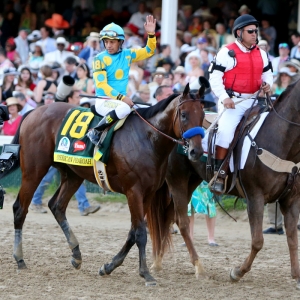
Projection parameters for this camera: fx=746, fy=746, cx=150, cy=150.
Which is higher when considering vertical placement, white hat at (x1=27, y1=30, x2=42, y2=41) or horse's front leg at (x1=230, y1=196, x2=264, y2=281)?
white hat at (x1=27, y1=30, x2=42, y2=41)

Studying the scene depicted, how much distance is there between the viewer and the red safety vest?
7.07m

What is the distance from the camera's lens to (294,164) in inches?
266

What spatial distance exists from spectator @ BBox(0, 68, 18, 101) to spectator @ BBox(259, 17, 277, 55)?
5187 mm

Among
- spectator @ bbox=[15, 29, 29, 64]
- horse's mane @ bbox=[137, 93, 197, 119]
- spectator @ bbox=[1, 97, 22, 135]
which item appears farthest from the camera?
spectator @ bbox=[15, 29, 29, 64]

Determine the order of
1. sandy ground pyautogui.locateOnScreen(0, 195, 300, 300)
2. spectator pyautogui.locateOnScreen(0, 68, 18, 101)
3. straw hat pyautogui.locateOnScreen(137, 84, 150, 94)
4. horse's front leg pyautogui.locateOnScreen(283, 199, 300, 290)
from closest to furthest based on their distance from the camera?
sandy ground pyautogui.locateOnScreen(0, 195, 300, 300)
horse's front leg pyautogui.locateOnScreen(283, 199, 300, 290)
straw hat pyautogui.locateOnScreen(137, 84, 150, 94)
spectator pyautogui.locateOnScreen(0, 68, 18, 101)

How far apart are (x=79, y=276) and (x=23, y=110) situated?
255 inches

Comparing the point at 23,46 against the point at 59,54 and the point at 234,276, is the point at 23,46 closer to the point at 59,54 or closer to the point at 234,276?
the point at 59,54

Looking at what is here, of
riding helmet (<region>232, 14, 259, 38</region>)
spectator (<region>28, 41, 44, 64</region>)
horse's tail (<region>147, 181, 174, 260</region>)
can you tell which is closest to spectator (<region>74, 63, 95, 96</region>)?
spectator (<region>28, 41, 44, 64</region>)

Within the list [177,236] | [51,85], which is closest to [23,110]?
[51,85]

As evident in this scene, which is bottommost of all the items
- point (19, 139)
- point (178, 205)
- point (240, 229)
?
point (240, 229)

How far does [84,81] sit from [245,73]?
Answer: 22.7 ft

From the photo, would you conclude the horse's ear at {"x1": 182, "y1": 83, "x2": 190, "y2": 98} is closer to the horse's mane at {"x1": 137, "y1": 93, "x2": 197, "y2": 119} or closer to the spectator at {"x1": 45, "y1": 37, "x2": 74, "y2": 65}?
the horse's mane at {"x1": 137, "y1": 93, "x2": 197, "y2": 119}

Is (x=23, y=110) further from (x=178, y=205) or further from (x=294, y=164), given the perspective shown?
(x=294, y=164)

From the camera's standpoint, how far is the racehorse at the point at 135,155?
664cm
